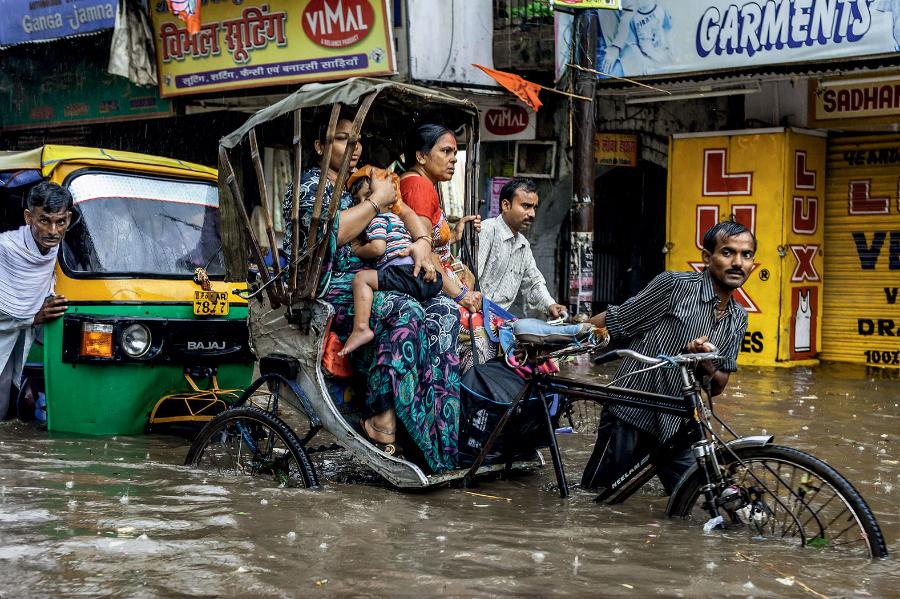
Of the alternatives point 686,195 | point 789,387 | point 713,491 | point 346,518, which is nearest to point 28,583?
point 346,518

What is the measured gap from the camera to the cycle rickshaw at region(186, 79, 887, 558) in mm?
4238

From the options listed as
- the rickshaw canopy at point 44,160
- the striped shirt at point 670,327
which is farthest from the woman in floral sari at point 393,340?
the rickshaw canopy at point 44,160

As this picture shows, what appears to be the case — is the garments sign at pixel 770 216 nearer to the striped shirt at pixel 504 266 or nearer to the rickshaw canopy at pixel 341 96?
the striped shirt at pixel 504 266

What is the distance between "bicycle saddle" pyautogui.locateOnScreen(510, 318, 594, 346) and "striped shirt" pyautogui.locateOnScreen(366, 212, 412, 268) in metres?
0.75

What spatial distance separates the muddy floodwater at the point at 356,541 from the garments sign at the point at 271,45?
647 centimetres

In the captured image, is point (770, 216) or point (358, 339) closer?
point (358, 339)

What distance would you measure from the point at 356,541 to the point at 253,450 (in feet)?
3.99

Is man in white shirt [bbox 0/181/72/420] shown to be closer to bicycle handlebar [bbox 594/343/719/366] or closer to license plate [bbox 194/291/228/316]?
license plate [bbox 194/291/228/316]

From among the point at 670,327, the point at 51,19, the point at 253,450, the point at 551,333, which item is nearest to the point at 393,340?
the point at 551,333

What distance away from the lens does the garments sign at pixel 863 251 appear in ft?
36.1

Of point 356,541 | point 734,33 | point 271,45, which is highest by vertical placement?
point 271,45

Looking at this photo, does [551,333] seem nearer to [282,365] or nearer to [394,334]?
[394,334]

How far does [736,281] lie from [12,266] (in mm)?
4388

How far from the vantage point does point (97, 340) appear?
6.32 metres
